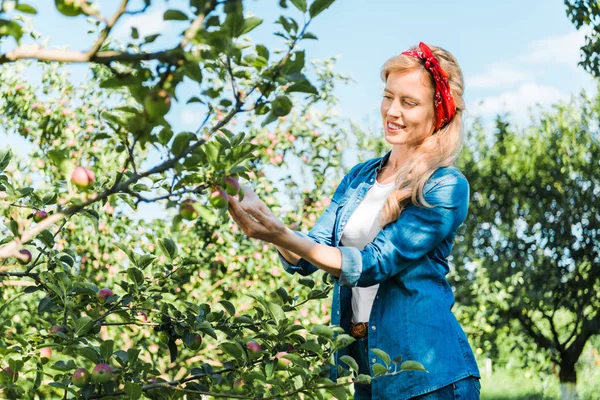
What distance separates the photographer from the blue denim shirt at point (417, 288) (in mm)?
1819

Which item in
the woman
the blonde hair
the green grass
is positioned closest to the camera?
the woman

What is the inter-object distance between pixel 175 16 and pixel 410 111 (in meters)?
1.00

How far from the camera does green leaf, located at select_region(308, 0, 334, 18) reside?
1.27m

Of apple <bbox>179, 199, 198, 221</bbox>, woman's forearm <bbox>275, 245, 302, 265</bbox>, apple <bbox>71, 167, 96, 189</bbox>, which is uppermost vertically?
apple <bbox>71, 167, 96, 189</bbox>

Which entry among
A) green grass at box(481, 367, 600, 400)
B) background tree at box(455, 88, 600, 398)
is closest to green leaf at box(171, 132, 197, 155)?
background tree at box(455, 88, 600, 398)

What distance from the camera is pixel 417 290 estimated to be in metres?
1.90

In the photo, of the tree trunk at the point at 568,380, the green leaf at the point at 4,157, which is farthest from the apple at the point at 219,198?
the tree trunk at the point at 568,380

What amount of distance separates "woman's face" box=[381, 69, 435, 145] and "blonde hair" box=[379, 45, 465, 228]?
1.0 inches

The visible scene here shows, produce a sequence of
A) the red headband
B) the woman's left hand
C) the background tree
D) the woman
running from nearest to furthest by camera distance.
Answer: the woman's left hand < the woman < the red headband < the background tree

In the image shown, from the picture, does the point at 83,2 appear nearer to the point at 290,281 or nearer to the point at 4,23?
the point at 4,23

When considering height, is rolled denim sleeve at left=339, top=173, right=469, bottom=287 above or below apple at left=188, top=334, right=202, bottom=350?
above

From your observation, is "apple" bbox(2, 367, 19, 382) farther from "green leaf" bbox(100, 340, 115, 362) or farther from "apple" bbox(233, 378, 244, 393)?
"apple" bbox(233, 378, 244, 393)

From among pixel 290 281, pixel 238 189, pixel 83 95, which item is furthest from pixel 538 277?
pixel 238 189

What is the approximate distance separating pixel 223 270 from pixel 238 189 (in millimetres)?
3693
